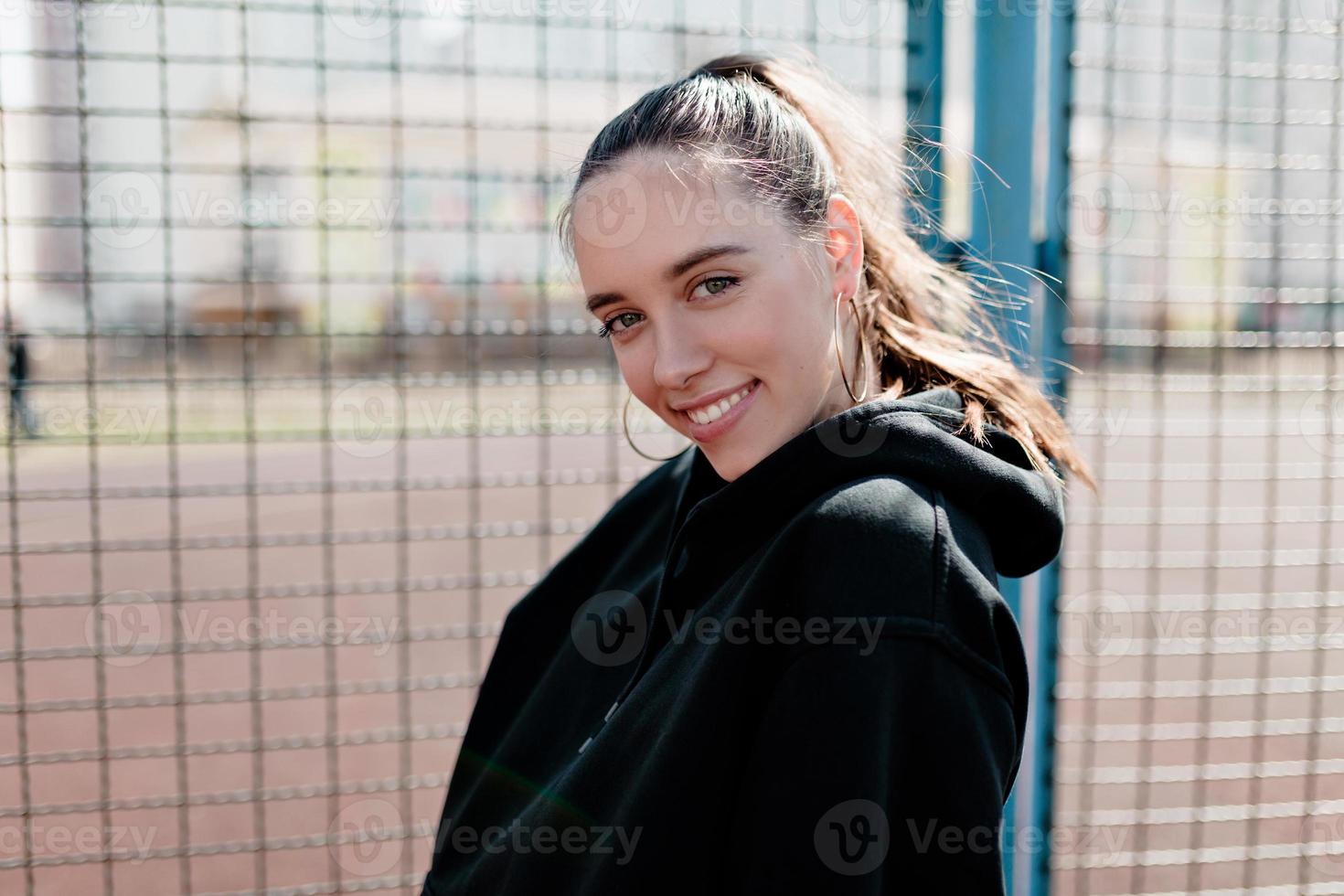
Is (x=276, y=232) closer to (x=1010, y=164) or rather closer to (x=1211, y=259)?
(x=1010, y=164)

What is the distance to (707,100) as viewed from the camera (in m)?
1.40

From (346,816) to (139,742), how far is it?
1322 millimetres

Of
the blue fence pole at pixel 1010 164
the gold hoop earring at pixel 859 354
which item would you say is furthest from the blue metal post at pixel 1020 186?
the gold hoop earring at pixel 859 354

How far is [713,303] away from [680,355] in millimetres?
78

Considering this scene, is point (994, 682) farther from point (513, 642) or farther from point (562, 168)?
point (562, 168)

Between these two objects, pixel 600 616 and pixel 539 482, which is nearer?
pixel 600 616

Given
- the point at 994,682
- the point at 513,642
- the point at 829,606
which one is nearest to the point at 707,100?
the point at 829,606

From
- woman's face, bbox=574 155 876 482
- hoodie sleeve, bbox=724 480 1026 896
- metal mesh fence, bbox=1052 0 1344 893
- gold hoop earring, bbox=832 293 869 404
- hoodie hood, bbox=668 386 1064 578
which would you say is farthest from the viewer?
metal mesh fence, bbox=1052 0 1344 893

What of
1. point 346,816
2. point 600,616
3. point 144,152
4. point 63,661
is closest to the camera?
point 600,616

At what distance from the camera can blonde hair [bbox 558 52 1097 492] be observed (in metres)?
1.35

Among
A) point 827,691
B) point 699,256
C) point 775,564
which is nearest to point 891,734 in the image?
point 827,691

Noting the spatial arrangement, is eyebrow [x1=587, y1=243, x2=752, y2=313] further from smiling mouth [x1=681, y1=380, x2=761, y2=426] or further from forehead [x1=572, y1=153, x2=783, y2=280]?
smiling mouth [x1=681, y1=380, x2=761, y2=426]

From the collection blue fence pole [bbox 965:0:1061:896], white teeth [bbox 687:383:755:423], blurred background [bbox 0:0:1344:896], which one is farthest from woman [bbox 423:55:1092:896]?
blurred background [bbox 0:0:1344:896]

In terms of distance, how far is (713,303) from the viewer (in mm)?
1288
